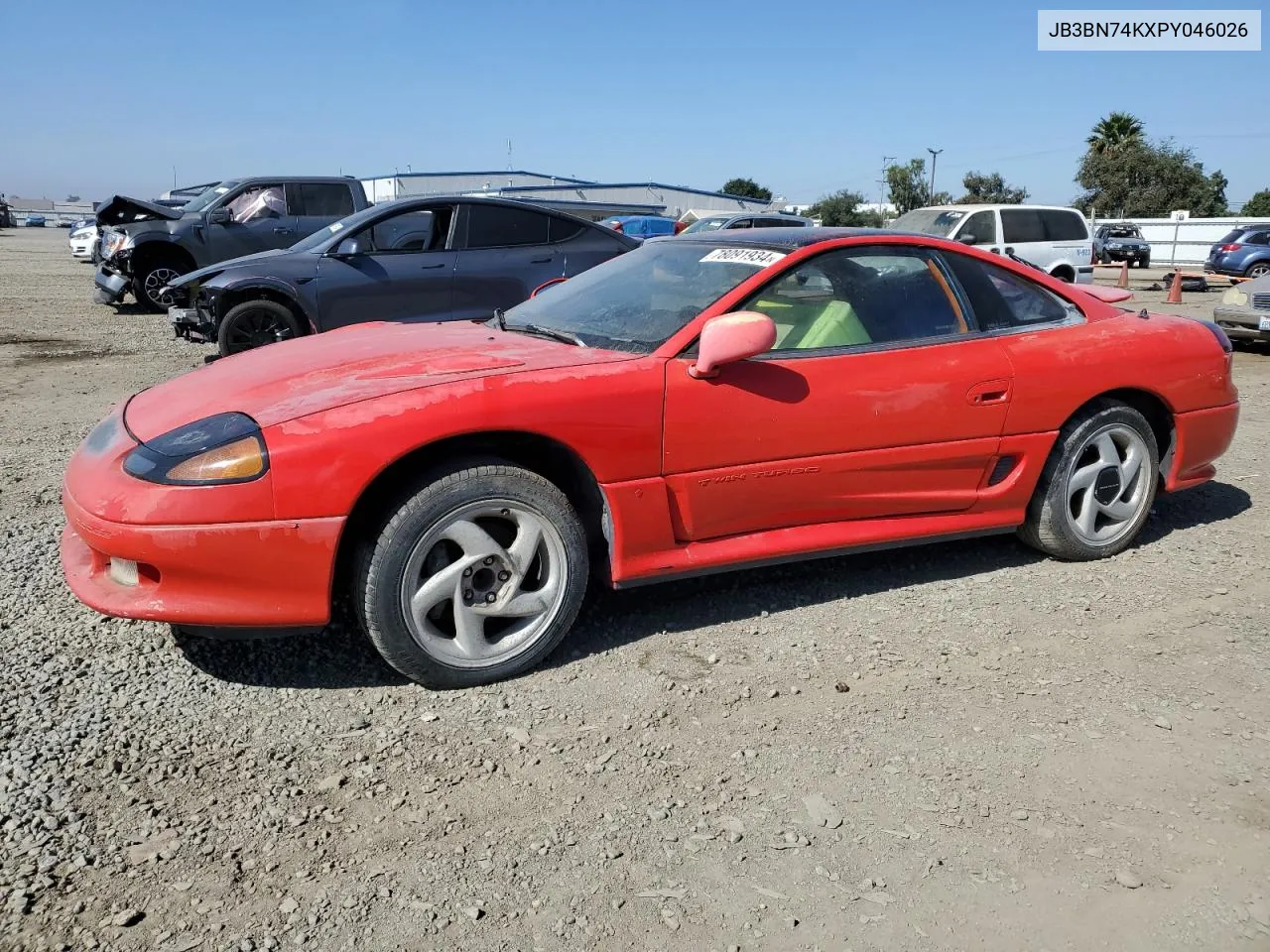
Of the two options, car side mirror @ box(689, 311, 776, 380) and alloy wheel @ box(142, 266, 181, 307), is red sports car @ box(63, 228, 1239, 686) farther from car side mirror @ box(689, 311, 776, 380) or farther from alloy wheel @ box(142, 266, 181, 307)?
alloy wheel @ box(142, 266, 181, 307)

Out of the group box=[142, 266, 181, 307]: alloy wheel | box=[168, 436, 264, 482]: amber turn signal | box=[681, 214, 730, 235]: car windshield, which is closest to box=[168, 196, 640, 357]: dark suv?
box=[142, 266, 181, 307]: alloy wheel

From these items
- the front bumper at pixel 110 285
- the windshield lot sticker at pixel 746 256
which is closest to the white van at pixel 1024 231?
the front bumper at pixel 110 285

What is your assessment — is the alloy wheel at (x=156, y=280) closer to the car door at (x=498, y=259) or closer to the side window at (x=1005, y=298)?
the car door at (x=498, y=259)

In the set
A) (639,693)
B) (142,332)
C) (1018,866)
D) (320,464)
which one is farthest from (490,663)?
(142,332)

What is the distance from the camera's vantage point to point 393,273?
27.4 ft

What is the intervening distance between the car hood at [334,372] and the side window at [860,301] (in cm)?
69

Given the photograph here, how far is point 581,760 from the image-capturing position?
2.74m

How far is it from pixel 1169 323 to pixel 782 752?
9.68ft

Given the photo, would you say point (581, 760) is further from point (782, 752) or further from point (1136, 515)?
point (1136, 515)

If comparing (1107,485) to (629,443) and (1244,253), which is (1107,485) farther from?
(1244,253)

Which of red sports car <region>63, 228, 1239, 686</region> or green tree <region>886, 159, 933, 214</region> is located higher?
green tree <region>886, 159, 933, 214</region>

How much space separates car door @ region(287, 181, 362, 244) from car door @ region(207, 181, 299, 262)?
10 cm

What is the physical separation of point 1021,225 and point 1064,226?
3.43 ft

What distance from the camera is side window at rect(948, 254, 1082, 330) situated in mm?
3986
